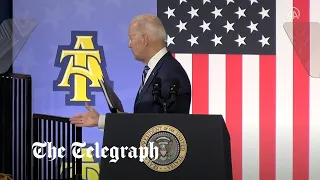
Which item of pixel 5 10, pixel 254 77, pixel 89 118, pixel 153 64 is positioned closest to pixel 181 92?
pixel 153 64

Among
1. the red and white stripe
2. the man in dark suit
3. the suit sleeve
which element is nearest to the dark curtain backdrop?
the red and white stripe

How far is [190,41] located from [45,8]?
97 cm

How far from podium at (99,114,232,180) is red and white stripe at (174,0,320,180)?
202 centimetres

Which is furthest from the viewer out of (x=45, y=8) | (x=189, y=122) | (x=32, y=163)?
(x=45, y=8)

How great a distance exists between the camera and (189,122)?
5.19 ft

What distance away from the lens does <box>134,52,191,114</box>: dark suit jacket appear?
1933mm

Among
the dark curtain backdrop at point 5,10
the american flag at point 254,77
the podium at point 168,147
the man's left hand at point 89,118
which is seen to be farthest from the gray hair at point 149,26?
the dark curtain backdrop at point 5,10

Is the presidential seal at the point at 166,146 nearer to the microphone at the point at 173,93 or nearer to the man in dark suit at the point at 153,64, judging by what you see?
the microphone at the point at 173,93

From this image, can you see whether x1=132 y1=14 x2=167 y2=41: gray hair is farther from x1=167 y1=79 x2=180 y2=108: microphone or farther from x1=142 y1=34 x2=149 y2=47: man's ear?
x1=167 y1=79 x2=180 y2=108: microphone

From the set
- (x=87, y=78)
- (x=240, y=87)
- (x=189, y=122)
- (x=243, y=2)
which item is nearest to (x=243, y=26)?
(x=243, y=2)

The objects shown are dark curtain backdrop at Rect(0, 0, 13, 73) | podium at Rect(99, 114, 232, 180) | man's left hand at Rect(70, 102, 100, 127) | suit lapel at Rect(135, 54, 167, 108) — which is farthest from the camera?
dark curtain backdrop at Rect(0, 0, 13, 73)

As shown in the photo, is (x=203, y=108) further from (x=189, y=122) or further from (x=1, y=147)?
(x=189, y=122)

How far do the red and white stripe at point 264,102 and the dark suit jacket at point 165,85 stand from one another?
1.51 meters

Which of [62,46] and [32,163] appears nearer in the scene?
[32,163]
